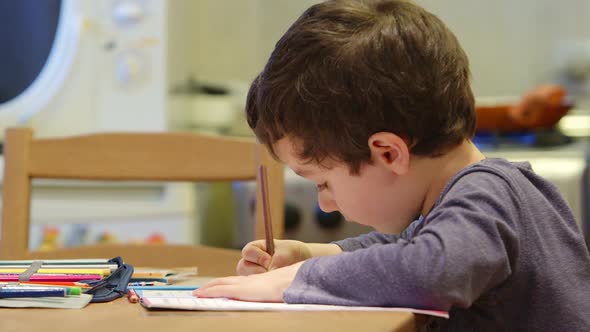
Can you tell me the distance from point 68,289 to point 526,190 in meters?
0.36

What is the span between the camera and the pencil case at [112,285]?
578mm

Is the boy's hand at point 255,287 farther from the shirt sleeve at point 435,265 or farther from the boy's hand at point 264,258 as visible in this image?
the boy's hand at point 264,258

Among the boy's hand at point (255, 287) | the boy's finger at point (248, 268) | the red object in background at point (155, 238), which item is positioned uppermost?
the boy's hand at point (255, 287)

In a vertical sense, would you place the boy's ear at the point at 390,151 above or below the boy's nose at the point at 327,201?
above

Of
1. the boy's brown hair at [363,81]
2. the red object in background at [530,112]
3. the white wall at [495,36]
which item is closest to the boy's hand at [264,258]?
the boy's brown hair at [363,81]

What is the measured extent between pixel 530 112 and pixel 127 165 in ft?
3.69

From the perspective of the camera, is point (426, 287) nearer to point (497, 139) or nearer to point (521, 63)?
point (497, 139)

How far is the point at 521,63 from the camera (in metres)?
2.20

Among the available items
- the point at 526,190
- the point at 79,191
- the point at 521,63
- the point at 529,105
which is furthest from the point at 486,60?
the point at 526,190

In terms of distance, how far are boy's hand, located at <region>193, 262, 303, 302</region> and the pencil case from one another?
0.07m

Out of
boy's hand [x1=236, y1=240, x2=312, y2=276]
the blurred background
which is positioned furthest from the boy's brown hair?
the blurred background

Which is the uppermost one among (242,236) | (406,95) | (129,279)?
(406,95)

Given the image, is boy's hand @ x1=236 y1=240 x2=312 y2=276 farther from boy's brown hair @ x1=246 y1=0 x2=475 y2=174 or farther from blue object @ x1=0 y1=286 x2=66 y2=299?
blue object @ x1=0 y1=286 x2=66 y2=299

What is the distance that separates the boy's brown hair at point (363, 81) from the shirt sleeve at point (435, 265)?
9cm
